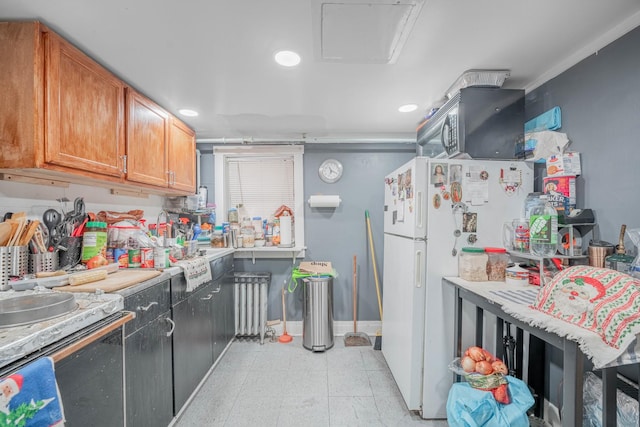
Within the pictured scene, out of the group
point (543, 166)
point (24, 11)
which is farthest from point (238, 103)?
point (543, 166)

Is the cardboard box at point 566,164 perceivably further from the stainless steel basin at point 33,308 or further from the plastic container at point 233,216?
the plastic container at point 233,216

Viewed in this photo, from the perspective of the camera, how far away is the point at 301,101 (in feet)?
6.93

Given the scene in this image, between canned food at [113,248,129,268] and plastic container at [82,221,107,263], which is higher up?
plastic container at [82,221,107,263]

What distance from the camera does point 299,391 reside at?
2.08 meters

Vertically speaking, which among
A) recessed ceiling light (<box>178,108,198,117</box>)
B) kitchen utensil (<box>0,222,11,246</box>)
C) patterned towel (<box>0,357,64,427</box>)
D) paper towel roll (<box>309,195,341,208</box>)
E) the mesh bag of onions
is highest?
recessed ceiling light (<box>178,108,198,117</box>)

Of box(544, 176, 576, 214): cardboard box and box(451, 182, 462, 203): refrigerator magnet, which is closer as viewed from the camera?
box(544, 176, 576, 214): cardboard box

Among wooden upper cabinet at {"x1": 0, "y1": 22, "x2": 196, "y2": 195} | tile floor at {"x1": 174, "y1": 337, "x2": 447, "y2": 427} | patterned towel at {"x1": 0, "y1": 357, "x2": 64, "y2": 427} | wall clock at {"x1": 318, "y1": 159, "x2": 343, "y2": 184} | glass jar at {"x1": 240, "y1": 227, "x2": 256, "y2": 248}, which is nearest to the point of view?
patterned towel at {"x1": 0, "y1": 357, "x2": 64, "y2": 427}

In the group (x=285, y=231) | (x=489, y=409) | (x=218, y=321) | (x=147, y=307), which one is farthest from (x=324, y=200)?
(x=489, y=409)

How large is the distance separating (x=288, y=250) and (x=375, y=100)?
5.59 ft

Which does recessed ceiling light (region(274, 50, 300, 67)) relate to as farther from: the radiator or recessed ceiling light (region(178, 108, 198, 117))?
the radiator

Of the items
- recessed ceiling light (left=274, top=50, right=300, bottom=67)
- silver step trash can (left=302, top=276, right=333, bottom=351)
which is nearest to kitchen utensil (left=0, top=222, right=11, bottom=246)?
recessed ceiling light (left=274, top=50, right=300, bottom=67)

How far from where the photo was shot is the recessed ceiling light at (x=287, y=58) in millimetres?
1500

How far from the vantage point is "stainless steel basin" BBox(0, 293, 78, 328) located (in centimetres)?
87

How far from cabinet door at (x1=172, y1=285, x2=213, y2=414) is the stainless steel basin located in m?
0.72
